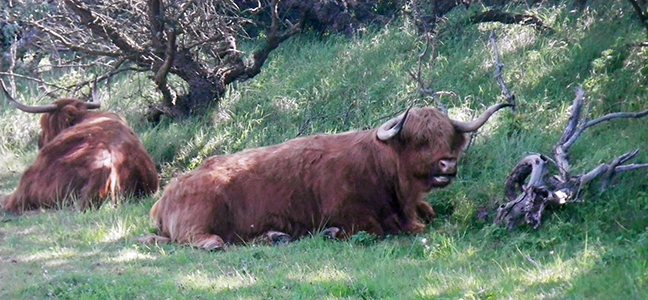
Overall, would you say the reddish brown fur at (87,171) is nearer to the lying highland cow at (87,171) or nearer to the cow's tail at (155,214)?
the lying highland cow at (87,171)

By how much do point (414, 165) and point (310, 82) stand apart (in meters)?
5.60

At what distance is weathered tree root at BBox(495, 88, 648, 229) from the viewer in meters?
7.38

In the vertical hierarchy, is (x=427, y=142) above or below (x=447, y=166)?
above

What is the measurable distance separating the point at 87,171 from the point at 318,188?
3473mm

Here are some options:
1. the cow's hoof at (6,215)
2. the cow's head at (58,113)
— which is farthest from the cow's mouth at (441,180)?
the cow's head at (58,113)

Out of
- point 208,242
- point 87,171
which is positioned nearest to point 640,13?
point 208,242

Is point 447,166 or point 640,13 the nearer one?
point 447,166

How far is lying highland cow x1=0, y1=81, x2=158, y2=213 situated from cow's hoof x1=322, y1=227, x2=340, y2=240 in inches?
132

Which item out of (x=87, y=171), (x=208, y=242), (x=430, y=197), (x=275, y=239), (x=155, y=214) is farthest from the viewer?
(x=87, y=171)

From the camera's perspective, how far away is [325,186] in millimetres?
8383

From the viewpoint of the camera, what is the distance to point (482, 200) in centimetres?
844

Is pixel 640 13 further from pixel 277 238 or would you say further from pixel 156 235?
pixel 156 235

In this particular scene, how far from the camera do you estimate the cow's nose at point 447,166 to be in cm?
788

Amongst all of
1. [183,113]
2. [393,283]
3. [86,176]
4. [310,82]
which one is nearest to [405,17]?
[310,82]
